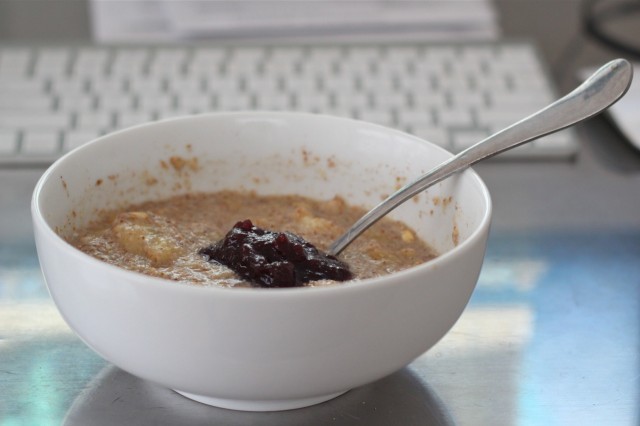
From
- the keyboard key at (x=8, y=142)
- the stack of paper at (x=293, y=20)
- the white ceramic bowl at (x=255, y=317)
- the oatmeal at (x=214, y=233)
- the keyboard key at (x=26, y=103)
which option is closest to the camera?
the white ceramic bowl at (x=255, y=317)

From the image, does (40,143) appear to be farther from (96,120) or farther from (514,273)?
(514,273)

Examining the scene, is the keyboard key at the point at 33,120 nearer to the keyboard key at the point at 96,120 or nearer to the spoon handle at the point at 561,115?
the keyboard key at the point at 96,120

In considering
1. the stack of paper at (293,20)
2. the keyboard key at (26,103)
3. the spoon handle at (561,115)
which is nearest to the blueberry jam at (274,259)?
the spoon handle at (561,115)

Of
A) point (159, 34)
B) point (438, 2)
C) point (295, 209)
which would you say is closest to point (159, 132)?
point (295, 209)

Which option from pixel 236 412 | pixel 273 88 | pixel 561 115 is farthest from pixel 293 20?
pixel 236 412

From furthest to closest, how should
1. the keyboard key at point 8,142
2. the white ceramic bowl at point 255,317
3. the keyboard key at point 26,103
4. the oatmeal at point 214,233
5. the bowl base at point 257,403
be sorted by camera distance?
the keyboard key at point 26,103
the keyboard key at point 8,142
the oatmeal at point 214,233
the bowl base at point 257,403
the white ceramic bowl at point 255,317

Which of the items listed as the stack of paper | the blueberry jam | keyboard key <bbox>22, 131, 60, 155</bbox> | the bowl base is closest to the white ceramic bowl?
the bowl base
